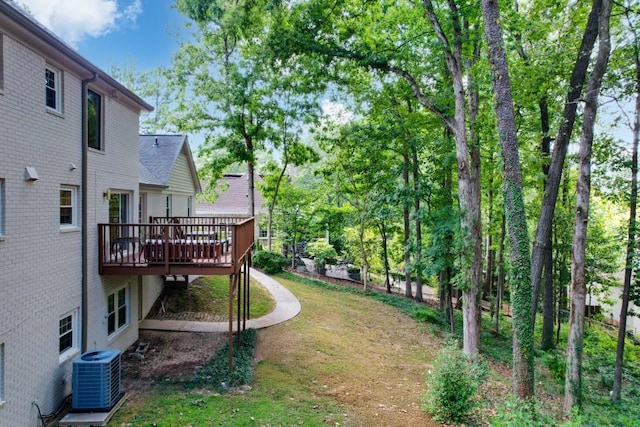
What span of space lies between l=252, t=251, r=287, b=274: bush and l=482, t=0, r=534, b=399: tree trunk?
632 inches

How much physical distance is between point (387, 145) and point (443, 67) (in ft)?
14.3

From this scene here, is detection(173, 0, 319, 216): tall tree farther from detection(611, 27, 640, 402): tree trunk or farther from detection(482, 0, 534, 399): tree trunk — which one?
detection(611, 27, 640, 402): tree trunk

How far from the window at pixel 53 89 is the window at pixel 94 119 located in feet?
3.67

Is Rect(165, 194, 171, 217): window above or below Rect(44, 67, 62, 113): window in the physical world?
below

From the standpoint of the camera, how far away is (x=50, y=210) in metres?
7.18

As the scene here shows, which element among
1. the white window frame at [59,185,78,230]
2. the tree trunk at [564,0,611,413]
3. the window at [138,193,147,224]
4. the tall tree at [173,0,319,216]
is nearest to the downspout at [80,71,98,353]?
the white window frame at [59,185,78,230]

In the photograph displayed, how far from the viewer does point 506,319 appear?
20.9m

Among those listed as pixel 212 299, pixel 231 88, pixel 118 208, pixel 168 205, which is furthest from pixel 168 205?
pixel 231 88

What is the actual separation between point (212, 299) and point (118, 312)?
4.88 metres

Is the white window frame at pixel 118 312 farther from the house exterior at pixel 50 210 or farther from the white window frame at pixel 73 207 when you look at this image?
the white window frame at pixel 73 207

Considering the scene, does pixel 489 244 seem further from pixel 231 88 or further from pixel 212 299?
pixel 231 88

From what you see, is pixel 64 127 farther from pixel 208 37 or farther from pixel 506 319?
pixel 506 319

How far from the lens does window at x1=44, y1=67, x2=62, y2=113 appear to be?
23.8 ft

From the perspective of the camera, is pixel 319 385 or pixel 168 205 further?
pixel 168 205
